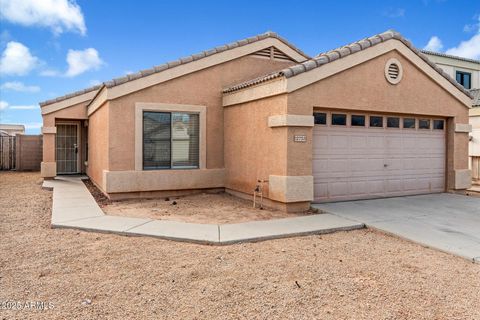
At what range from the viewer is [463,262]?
526 cm

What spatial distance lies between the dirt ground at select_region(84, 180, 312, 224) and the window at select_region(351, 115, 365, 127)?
3061 mm

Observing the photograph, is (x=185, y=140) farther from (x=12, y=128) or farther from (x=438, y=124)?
(x=12, y=128)

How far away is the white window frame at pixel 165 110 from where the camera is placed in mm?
10320

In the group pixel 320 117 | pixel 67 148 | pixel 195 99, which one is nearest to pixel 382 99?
pixel 320 117

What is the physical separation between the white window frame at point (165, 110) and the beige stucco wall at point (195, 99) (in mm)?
107

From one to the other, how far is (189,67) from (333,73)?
4307mm

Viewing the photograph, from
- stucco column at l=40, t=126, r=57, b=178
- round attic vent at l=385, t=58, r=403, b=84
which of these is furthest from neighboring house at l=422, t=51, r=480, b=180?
stucco column at l=40, t=126, r=57, b=178

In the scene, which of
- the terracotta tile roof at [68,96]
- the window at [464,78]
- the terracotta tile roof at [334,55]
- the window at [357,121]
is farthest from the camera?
the window at [464,78]

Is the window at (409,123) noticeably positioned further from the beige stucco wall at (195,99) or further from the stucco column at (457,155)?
the beige stucco wall at (195,99)

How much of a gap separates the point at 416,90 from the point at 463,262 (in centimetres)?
649

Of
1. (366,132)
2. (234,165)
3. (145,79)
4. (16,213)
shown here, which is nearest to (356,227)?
(366,132)

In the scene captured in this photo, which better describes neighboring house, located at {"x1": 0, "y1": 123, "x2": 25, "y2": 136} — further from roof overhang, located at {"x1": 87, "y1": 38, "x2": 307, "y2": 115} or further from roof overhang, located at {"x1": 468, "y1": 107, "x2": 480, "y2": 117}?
roof overhang, located at {"x1": 468, "y1": 107, "x2": 480, "y2": 117}

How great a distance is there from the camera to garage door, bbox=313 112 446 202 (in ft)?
30.9

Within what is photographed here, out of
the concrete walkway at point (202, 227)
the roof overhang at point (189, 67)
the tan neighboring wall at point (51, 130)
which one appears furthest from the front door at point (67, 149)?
the concrete walkway at point (202, 227)
